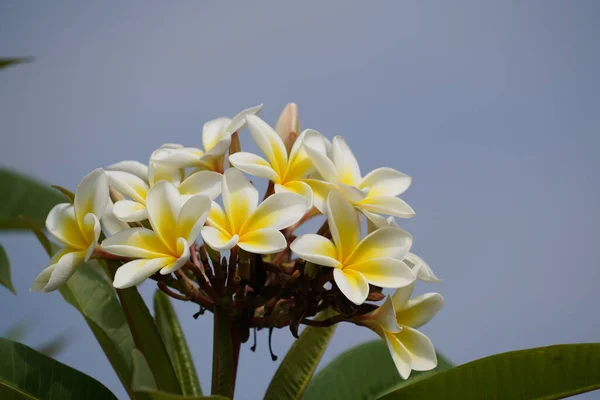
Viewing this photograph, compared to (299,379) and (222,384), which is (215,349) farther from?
(299,379)

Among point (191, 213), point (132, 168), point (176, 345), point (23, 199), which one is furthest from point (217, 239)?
point (23, 199)

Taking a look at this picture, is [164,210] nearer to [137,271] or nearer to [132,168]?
[137,271]

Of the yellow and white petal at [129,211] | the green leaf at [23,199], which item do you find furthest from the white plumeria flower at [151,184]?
the green leaf at [23,199]

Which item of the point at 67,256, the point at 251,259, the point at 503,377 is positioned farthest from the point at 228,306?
the point at 503,377

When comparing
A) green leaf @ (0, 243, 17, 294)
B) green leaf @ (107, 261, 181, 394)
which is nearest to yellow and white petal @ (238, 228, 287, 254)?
green leaf @ (107, 261, 181, 394)

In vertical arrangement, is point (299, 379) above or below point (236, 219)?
below

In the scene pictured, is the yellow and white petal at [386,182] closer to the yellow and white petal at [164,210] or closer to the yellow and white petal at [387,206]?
the yellow and white petal at [387,206]

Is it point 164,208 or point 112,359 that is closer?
point 164,208
